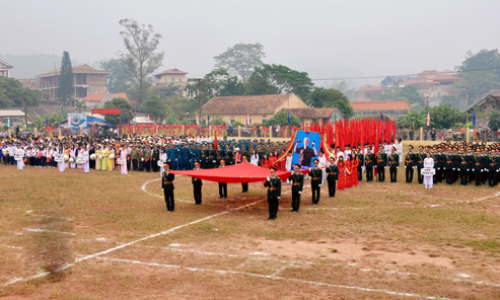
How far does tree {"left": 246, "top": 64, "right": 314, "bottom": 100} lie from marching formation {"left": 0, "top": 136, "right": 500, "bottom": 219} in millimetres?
42548

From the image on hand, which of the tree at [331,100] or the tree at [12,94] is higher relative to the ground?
→ the tree at [12,94]

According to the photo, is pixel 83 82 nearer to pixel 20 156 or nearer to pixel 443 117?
pixel 20 156

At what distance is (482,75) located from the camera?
109 meters

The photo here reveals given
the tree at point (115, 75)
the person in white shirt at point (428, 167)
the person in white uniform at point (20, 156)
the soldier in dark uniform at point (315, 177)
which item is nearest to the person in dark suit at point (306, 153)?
the soldier in dark uniform at point (315, 177)

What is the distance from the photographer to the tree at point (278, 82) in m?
69.8

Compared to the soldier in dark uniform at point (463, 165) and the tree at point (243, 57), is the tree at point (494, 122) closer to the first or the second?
the soldier in dark uniform at point (463, 165)

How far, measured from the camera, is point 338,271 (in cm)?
993

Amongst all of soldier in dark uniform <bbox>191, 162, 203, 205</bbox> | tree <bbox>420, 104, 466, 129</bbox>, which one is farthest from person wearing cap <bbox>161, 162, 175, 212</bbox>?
tree <bbox>420, 104, 466, 129</bbox>

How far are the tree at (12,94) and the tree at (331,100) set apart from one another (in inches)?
1666

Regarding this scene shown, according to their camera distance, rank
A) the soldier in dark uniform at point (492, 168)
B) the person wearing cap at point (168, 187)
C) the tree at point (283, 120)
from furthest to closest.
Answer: the tree at point (283, 120) < the soldier in dark uniform at point (492, 168) < the person wearing cap at point (168, 187)

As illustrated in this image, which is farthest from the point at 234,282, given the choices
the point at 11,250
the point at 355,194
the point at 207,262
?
the point at 355,194

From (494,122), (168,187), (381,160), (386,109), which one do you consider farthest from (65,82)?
(168,187)

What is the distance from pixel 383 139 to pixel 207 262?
21.4 metres

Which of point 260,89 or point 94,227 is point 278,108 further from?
point 94,227
